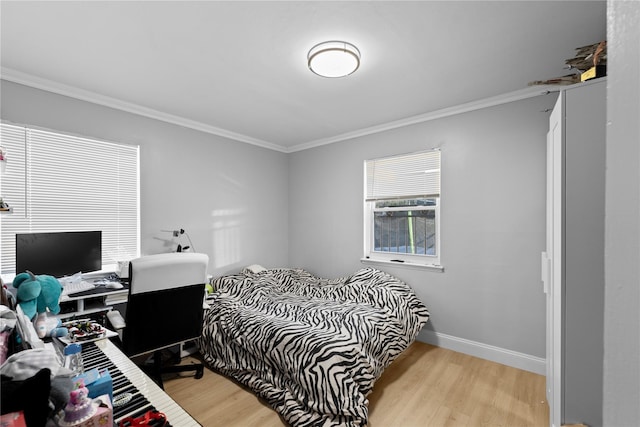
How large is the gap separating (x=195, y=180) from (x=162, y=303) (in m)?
1.81

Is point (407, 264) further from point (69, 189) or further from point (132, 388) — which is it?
point (69, 189)

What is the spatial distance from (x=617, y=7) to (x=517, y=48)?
7.32ft

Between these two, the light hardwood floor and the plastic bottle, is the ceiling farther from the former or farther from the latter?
the light hardwood floor

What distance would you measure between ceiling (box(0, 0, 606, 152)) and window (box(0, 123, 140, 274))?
0.48 metres

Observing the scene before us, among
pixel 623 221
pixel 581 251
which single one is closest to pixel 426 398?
pixel 581 251

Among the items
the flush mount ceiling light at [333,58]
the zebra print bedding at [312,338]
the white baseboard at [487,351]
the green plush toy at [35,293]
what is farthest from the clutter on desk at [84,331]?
the white baseboard at [487,351]

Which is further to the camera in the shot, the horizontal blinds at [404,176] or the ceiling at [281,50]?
the horizontal blinds at [404,176]

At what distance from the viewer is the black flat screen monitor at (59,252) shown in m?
2.33

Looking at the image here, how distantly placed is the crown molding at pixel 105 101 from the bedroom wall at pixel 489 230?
2041mm

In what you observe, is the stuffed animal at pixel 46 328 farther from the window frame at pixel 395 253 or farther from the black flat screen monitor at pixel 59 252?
the window frame at pixel 395 253

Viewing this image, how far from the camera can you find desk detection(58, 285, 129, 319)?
7.41ft

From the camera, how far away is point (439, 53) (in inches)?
83.8

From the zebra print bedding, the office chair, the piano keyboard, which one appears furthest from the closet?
the office chair

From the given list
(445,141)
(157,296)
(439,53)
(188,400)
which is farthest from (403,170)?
(188,400)
